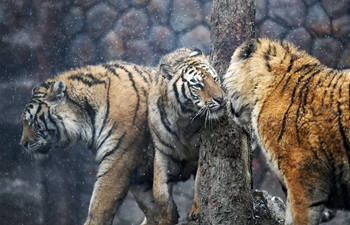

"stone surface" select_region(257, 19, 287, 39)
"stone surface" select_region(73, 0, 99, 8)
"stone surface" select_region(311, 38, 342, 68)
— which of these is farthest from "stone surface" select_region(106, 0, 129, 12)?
"stone surface" select_region(311, 38, 342, 68)

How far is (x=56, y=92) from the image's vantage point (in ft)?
20.1

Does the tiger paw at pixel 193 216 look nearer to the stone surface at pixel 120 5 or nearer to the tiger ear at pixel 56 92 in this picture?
the tiger ear at pixel 56 92

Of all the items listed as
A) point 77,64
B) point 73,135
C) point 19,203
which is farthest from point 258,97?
point 19,203

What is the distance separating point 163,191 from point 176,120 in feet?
2.02

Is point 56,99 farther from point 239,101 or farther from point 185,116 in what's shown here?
point 239,101

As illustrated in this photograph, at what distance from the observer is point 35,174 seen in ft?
29.1

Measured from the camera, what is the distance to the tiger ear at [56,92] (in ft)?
20.0

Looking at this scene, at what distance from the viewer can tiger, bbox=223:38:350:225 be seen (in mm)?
4102

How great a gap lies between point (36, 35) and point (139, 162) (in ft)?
11.8

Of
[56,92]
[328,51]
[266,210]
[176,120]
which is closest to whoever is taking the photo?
[176,120]

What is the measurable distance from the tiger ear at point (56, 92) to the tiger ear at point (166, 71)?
1177mm

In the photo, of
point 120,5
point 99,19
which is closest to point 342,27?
point 120,5

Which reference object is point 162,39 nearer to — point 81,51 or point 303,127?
point 81,51

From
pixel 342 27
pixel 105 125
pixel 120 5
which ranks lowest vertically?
pixel 105 125
